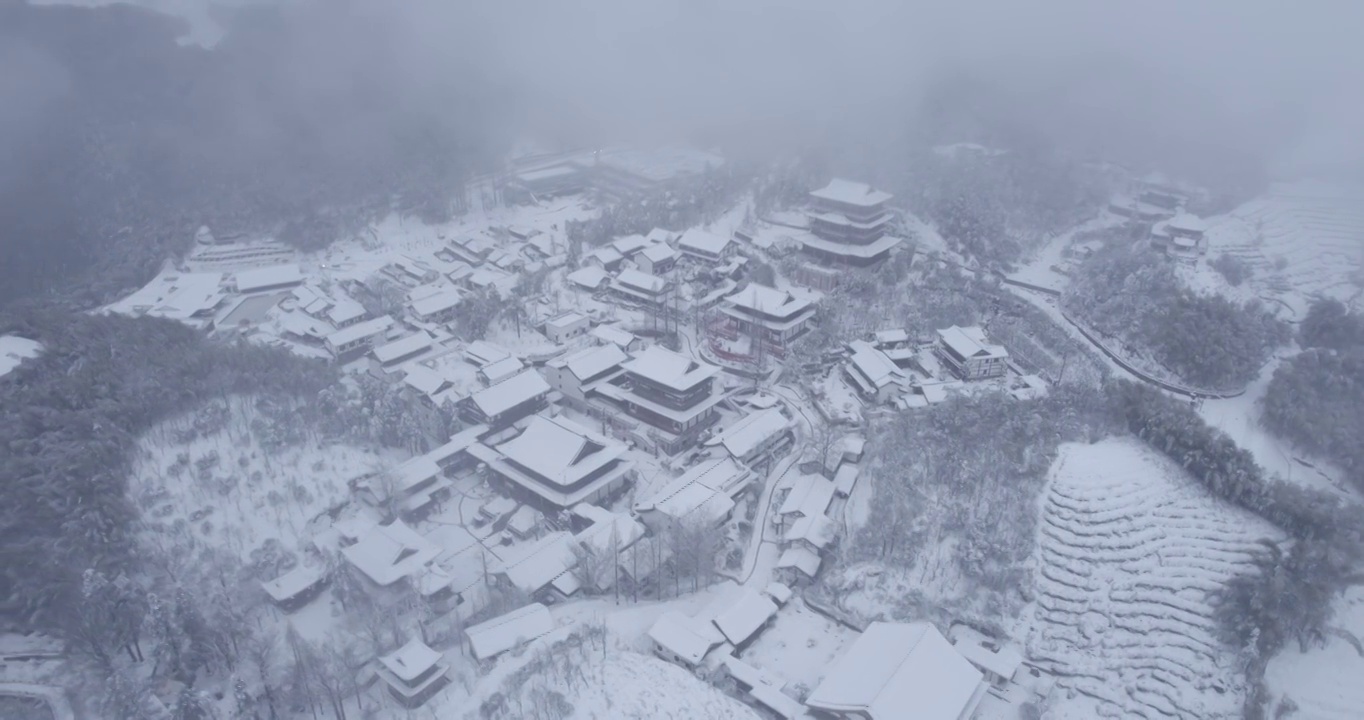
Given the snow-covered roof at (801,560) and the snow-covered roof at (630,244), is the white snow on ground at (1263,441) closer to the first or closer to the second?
the snow-covered roof at (801,560)

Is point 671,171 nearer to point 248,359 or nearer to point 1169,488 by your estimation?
point 248,359

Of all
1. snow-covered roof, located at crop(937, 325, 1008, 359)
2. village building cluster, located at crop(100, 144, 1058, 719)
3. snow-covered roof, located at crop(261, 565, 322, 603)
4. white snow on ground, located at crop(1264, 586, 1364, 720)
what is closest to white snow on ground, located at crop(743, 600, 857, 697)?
village building cluster, located at crop(100, 144, 1058, 719)

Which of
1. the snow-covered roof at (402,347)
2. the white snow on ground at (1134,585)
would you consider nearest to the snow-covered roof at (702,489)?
the white snow on ground at (1134,585)

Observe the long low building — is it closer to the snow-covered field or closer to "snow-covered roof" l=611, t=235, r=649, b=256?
"snow-covered roof" l=611, t=235, r=649, b=256

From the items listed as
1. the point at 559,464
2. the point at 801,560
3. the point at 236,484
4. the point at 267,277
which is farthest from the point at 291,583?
the point at 267,277

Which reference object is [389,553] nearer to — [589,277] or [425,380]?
[425,380]
